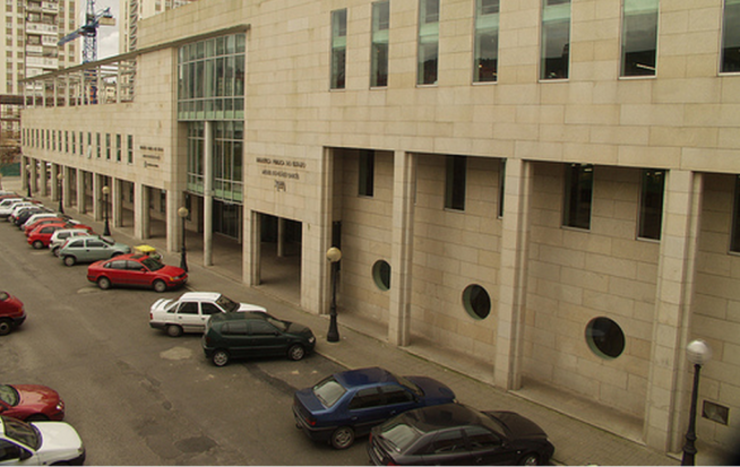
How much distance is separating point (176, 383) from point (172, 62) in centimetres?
2310

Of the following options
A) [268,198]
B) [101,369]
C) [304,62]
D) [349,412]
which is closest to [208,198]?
[268,198]

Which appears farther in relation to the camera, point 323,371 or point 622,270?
point 323,371

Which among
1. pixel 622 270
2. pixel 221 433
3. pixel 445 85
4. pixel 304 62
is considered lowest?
pixel 221 433

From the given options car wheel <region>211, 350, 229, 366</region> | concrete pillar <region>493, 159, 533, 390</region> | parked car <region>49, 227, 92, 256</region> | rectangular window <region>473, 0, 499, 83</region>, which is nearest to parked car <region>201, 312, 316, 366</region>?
car wheel <region>211, 350, 229, 366</region>

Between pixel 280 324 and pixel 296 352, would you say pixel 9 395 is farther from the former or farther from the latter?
pixel 296 352

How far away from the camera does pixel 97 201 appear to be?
4859cm

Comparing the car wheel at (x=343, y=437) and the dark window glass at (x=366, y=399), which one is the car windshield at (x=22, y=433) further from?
the dark window glass at (x=366, y=399)

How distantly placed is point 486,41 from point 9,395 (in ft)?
50.4

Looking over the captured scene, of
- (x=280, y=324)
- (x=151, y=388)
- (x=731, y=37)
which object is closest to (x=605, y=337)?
(x=731, y=37)

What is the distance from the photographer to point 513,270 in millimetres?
16469

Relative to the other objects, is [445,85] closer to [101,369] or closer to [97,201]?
[101,369]

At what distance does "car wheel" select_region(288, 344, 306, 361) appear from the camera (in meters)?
18.9

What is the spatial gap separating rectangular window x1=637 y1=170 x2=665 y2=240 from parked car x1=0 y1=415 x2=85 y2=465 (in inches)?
552

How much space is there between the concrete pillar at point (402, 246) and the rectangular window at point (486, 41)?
12.0 feet
